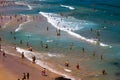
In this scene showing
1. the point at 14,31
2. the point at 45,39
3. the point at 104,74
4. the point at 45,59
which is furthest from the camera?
the point at 14,31

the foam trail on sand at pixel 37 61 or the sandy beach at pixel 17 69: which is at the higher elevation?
the sandy beach at pixel 17 69

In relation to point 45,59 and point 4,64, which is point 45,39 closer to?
point 45,59

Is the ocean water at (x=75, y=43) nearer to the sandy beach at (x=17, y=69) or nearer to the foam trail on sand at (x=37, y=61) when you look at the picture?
the foam trail on sand at (x=37, y=61)

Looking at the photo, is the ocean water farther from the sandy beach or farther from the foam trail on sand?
the sandy beach

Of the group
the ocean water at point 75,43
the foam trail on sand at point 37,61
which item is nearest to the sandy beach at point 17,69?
the foam trail on sand at point 37,61

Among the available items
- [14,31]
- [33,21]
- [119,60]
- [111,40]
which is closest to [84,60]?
[119,60]

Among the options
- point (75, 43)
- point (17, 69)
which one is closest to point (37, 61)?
point (17, 69)

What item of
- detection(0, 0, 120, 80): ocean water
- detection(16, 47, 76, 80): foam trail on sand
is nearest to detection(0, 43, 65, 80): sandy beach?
detection(16, 47, 76, 80): foam trail on sand

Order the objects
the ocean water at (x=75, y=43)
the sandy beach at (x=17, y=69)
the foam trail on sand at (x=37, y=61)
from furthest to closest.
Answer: the ocean water at (x=75, y=43), the foam trail on sand at (x=37, y=61), the sandy beach at (x=17, y=69)

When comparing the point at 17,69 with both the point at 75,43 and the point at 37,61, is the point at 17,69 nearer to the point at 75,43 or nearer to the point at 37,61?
the point at 37,61

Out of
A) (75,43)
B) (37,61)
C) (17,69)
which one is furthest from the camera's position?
(75,43)

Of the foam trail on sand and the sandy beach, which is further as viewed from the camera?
the foam trail on sand
